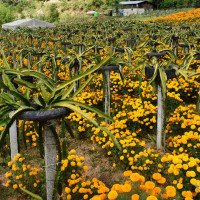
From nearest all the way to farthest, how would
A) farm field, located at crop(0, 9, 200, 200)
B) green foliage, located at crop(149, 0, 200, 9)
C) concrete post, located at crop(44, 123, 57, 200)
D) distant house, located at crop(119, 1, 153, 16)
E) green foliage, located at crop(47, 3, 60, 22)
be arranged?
farm field, located at crop(0, 9, 200, 200), concrete post, located at crop(44, 123, 57, 200), green foliage, located at crop(47, 3, 60, 22), distant house, located at crop(119, 1, 153, 16), green foliage, located at crop(149, 0, 200, 9)

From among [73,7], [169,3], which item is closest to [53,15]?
[73,7]

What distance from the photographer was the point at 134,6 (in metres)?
50.7

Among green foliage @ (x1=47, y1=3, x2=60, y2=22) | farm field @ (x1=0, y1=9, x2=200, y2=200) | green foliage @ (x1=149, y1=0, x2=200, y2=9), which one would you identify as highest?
green foliage @ (x1=149, y1=0, x2=200, y2=9)

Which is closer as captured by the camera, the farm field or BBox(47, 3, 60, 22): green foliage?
the farm field

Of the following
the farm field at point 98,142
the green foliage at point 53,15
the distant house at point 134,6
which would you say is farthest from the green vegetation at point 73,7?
the farm field at point 98,142

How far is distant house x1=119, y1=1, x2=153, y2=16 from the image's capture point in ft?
157

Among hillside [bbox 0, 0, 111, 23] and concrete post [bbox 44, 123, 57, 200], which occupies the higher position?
hillside [bbox 0, 0, 111, 23]

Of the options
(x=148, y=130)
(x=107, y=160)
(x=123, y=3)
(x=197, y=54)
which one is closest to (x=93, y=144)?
(x=107, y=160)

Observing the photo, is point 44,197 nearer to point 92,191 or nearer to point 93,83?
point 92,191

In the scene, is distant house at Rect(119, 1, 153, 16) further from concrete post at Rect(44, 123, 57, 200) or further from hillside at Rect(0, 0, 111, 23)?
concrete post at Rect(44, 123, 57, 200)

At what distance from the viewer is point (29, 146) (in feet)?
13.5

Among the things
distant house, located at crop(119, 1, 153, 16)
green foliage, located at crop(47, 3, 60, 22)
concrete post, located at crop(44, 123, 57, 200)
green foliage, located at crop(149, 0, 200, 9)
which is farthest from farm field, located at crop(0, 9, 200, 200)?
green foliage, located at crop(149, 0, 200, 9)

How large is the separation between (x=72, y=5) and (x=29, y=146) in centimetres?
5086

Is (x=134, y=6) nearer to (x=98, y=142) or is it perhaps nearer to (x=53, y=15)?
(x=53, y=15)
